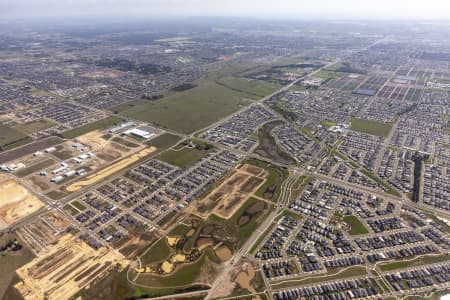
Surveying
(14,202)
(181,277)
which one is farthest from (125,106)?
(181,277)

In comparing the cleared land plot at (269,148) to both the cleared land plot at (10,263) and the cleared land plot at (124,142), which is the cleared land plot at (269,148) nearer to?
the cleared land plot at (124,142)

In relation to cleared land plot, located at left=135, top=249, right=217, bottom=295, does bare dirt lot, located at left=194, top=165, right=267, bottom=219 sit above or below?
above

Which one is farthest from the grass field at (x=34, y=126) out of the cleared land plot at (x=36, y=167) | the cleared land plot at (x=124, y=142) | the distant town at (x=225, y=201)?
the cleared land plot at (x=124, y=142)

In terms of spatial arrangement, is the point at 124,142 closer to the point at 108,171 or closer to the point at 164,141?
the point at 164,141

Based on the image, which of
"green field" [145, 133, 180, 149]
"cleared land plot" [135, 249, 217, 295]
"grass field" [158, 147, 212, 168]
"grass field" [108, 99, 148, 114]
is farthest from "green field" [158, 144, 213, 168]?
"grass field" [108, 99, 148, 114]

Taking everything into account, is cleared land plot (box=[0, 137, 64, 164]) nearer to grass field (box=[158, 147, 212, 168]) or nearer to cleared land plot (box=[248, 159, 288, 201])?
grass field (box=[158, 147, 212, 168])
